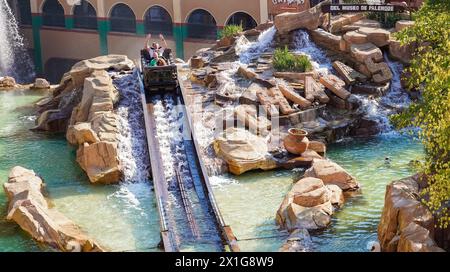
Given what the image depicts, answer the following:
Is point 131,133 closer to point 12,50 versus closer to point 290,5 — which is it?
point 290,5

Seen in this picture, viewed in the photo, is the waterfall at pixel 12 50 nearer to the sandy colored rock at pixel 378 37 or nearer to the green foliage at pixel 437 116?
the sandy colored rock at pixel 378 37

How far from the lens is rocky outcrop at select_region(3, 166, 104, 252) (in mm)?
13977

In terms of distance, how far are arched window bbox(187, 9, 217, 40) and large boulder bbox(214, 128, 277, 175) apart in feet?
58.2

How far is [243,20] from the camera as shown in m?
35.1

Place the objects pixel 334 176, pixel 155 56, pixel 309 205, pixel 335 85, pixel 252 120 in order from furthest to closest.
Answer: pixel 155 56 → pixel 335 85 → pixel 252 120 → pixel 334 176 → pixel 309 205

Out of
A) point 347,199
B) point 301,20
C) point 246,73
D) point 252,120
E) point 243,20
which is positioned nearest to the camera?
point 347,199

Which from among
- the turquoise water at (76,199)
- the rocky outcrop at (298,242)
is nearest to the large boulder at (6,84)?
the turquoise water at (76,199)


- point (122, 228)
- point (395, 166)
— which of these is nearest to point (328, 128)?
point (395, 166)

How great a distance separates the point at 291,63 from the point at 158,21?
16.2 m

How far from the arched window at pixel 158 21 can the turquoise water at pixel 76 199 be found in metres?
15.0

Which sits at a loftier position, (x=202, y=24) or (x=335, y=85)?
(x=202, y=24)

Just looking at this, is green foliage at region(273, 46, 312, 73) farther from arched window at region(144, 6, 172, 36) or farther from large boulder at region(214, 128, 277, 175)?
arched window at region(144, 6, 172, 36)

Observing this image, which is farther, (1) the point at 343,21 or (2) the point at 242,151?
(1) the point at 343,21

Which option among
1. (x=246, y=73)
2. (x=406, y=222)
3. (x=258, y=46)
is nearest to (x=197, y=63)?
(x=258, y=46)
